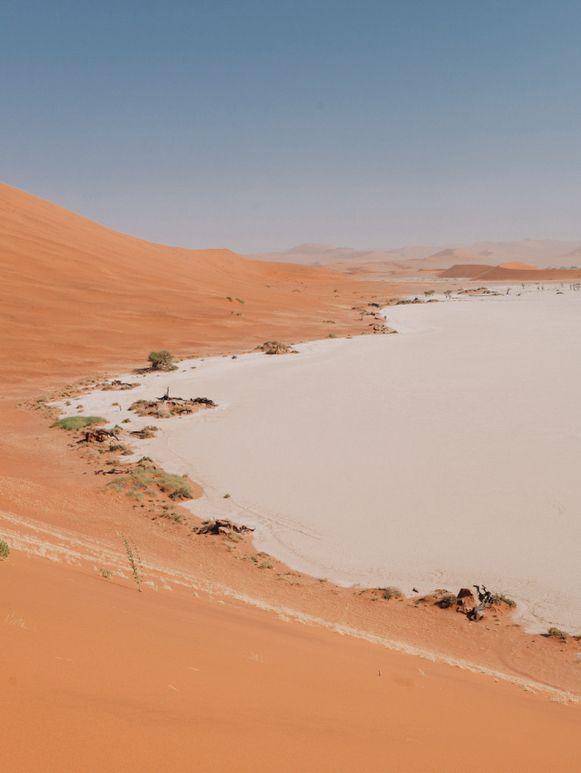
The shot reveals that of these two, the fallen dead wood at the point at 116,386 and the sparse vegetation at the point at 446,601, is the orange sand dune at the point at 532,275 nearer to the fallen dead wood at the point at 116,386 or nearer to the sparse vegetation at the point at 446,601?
the fallen dead wood at the point at 116,386

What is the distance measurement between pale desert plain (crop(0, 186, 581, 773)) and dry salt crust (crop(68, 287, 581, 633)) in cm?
7

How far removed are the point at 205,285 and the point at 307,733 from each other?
187 ft

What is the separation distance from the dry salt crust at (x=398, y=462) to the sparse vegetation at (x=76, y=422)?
1.11 metres

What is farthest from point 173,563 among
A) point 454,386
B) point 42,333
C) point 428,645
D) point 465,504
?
point 42,333

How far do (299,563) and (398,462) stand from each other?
5.09m

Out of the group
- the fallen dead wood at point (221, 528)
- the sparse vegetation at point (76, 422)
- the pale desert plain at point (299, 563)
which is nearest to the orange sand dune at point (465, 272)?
the pale desert plain at point (299, 563)

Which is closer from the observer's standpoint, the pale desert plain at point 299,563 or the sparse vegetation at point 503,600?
the pale desert plain at point 299,563

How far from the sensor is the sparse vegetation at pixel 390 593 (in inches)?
369

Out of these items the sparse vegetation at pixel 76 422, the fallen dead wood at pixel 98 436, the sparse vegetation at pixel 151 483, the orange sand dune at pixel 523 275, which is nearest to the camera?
the sparse vegetation at pixel 151 483

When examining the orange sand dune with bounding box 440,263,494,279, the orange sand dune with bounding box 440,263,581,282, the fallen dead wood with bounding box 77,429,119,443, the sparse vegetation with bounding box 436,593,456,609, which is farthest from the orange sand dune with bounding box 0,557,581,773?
the orange sand dune with bounding box 440,263,494,279

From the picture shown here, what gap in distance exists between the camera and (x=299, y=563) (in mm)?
10570

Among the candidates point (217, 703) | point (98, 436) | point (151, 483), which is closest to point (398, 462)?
point (151, 483)

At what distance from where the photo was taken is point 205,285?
193 feet

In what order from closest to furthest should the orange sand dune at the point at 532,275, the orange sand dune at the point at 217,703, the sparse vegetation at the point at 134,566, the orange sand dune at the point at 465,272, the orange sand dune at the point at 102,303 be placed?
1. the orange sand dune at the point at 217,703
2. the sparse vegetation at the point at 134,566
3. the orange sand dune at the point at 102,303
4. the orange sand dune at the point at 532,275
5. the orange sand dune at the point at 465,272
